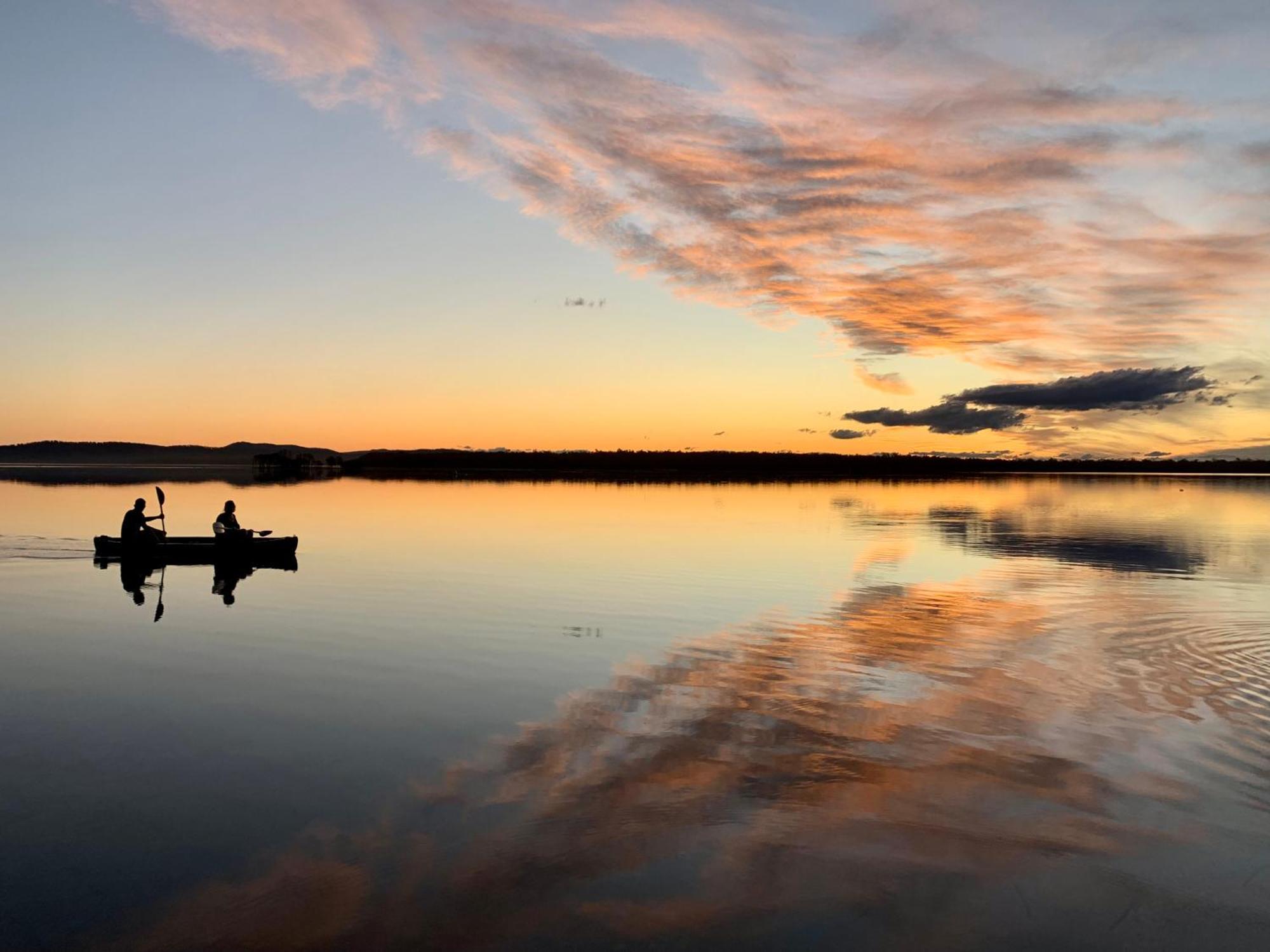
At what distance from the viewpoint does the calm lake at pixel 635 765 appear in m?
8.12

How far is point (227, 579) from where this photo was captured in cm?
3139

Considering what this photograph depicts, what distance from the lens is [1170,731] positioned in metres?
13.5

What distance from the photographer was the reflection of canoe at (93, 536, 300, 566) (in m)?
33.1

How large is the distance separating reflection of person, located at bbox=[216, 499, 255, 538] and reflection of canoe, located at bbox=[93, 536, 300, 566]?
0.84 feet

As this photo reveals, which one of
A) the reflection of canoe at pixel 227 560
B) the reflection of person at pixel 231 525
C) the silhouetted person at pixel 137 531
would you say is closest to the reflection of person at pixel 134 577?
the reflection of canoe at pixel 227 560

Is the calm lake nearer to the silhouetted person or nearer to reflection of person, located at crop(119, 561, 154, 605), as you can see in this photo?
reflection of person, located at crop(119, 561, 154, 605)

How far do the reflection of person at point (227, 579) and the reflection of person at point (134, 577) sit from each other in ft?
6.92

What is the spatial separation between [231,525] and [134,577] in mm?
4082

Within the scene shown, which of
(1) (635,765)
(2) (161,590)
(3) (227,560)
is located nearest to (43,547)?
(3) (227,560)

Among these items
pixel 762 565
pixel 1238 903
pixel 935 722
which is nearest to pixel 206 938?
pixel 1238 903

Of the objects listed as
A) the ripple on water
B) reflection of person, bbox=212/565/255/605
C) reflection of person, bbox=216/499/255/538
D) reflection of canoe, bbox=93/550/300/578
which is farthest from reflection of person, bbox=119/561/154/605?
the ripple on water

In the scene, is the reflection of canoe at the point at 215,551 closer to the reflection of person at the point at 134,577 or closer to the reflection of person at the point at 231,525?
the reflection of person at the point at 231,525

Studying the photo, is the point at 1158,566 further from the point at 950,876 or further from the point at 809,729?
the point at 950,876

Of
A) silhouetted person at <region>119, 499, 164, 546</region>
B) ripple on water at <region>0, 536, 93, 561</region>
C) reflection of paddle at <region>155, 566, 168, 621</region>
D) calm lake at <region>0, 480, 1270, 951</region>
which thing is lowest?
reflection of paddle at <region>155, 566, 168, 621</region>
